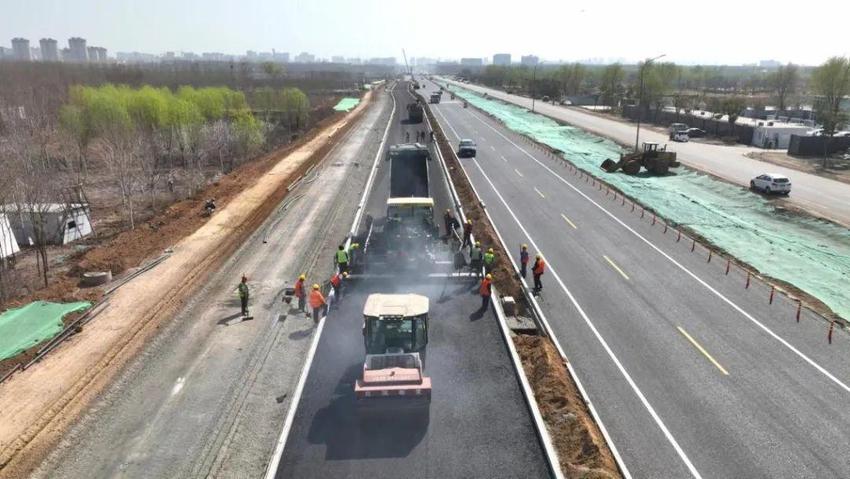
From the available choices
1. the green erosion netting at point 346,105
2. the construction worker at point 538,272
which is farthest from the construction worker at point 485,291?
the green erosion netting at point 346,105

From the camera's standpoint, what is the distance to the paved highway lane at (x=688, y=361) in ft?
42.8

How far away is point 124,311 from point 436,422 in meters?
13.8

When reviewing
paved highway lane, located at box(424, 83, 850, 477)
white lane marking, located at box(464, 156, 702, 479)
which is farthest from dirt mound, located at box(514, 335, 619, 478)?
white lane marking, located at box(464, 156, 702, 479)

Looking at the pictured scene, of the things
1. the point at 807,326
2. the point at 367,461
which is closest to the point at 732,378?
the point at 807,326

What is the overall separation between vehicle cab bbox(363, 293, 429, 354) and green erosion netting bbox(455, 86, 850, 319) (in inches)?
624

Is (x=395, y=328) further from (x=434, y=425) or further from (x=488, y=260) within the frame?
(x=488, y=260)

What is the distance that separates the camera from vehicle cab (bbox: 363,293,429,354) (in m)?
14.9

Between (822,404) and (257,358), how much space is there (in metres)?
16.2

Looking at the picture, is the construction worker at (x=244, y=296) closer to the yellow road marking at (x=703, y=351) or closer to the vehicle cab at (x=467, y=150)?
the yellow road marking at (x=703, y=351)

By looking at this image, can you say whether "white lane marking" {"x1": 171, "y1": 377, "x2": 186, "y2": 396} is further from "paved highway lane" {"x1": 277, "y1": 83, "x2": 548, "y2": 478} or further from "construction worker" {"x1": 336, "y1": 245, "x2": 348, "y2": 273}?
"construction worker" {"x1": 336, "y1": 245, "x2": 348, "y2": 273}

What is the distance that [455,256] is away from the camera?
75.8 ft

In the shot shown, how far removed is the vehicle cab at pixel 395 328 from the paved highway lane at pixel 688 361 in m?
5.15

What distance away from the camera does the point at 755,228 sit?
30.9 metres

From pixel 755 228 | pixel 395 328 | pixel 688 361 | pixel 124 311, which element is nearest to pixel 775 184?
pixel 755 228
